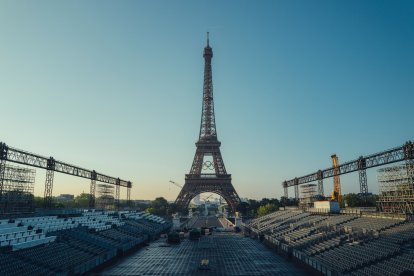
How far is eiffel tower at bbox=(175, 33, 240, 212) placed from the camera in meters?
96.3

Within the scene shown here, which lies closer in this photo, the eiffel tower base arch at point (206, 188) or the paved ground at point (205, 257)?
the paved ground at point (205, 257)

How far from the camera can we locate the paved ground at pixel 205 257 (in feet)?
96.8

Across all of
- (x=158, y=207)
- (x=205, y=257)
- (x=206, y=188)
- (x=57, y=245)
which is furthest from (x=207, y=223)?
(x=57, y=245)

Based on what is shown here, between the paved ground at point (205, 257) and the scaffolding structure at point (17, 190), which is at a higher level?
the scaffolding structure at point (17, 190)

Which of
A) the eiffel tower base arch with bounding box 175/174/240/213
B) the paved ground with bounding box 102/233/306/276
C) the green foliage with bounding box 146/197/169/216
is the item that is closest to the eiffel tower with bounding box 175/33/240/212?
the eiffel tower base arch with bounding box 175/174/240/213

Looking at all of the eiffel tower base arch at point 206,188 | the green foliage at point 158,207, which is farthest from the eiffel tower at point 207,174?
the green foliage at point 158,207

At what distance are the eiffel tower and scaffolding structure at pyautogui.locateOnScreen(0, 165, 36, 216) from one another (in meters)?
42.4

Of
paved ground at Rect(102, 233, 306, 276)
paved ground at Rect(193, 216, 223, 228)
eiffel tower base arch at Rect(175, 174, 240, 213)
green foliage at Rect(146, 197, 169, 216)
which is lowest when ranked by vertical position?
paved ground at Rect(193, 216, 223, 228)

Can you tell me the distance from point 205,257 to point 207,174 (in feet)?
200

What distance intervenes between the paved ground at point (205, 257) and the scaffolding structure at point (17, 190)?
3176cm

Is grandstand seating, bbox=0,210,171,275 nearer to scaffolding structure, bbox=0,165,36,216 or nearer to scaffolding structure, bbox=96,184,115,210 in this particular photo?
scaffolding structure, bbox=0,165,36,216

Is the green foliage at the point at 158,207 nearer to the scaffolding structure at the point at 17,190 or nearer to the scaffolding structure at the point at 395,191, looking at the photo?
the scaffolding structure at the point at 17,190

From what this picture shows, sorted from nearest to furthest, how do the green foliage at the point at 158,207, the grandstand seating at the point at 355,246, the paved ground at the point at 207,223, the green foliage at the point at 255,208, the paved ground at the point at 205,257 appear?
1. the grandstand seating at the point at 355,246
2. the paved ground at the point at 205,257
3. the paved ground at the point at 207,223
4. the green foliage at the point at 255,208
5. the green foliage at the point at 158,207

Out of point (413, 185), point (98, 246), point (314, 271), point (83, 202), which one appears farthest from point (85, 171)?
point (83, 202)
